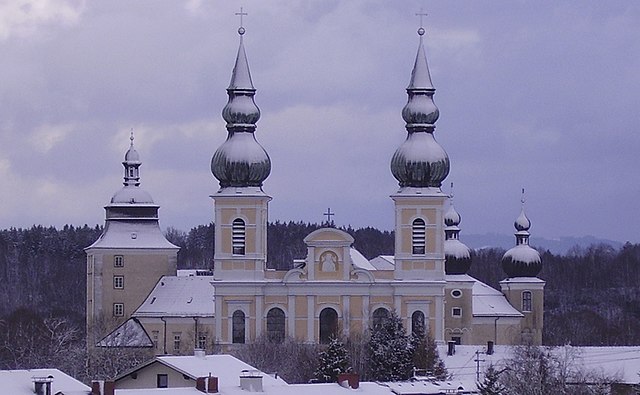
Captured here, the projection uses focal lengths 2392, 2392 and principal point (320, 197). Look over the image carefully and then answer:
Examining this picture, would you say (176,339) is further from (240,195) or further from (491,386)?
(491,386)

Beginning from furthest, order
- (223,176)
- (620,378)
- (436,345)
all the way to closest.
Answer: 1. (223,176)
2. (436,345)
3. (620,378)

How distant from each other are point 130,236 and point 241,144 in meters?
10.8

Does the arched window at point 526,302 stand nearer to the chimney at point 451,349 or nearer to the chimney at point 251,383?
the chimney at point 451,349

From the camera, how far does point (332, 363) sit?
73.7 m

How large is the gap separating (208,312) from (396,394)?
4043cm

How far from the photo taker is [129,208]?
98938 mm

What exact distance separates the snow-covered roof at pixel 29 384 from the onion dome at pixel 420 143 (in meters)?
35.1

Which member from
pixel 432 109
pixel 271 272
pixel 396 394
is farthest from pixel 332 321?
pixel 396 394

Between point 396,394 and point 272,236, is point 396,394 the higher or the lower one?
the lower one

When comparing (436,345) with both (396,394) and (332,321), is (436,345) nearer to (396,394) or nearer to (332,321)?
(332,321)

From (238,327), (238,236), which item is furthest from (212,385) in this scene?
(238,236)

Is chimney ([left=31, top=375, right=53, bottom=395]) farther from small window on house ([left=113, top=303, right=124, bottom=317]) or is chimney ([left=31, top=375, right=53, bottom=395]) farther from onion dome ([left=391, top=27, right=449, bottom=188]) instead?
small window on house ([left=113, top=303, right=124, bottom=317])

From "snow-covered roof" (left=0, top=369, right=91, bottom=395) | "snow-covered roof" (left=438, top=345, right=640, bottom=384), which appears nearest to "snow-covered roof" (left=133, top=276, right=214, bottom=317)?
"snow-covered roof" (left=438, top=345, right=640, bottom=384)

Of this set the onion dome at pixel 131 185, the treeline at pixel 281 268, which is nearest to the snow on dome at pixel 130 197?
the onion dome at pixel 131 185
